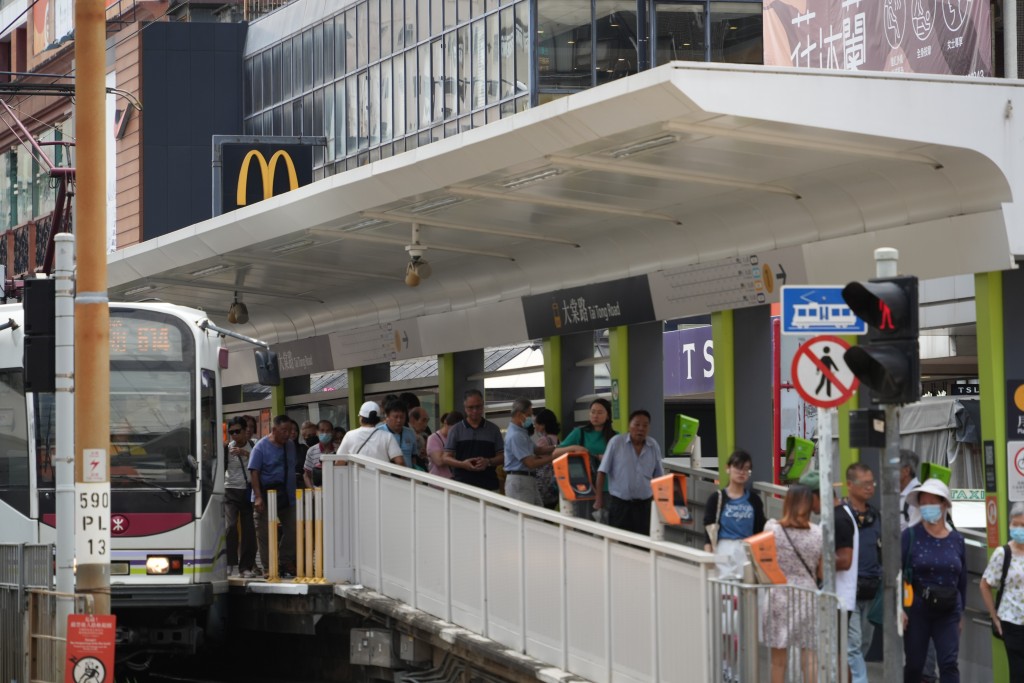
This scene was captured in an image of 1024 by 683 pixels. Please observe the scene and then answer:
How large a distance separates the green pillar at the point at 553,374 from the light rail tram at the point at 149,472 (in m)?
4.67

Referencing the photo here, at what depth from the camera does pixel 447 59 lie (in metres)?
37.9

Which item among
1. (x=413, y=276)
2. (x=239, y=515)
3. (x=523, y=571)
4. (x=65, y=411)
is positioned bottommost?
(x=523, y=571)

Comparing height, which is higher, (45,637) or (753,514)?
(753,514)

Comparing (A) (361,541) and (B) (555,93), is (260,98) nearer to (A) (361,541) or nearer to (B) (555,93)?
(B) (555,93)

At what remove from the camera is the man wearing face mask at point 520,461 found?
16531mm

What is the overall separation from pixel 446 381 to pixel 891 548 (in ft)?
44.5

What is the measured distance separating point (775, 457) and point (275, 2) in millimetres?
34178

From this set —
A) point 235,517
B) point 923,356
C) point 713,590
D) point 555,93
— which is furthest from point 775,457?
point 555,93

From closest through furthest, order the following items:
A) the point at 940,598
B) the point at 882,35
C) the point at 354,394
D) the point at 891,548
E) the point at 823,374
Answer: the point at 891,548
the point at 823,374
the point at 940,598
the point at 882,35
the point at 354,394

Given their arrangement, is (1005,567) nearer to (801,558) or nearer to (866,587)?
(866,587)

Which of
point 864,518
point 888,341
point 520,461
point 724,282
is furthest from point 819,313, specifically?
point 520,461

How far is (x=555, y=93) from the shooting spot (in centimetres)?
3509

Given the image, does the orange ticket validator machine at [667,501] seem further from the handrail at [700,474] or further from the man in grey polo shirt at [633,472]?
the handrail at [700,474]

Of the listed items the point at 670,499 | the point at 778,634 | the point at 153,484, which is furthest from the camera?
the point at 153,484
